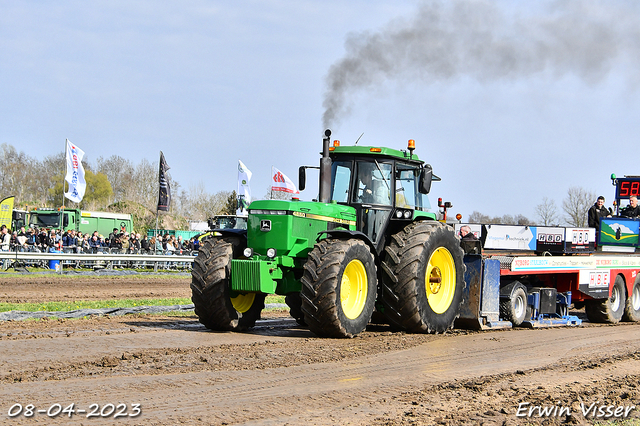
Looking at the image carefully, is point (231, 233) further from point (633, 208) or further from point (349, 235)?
point (633, 208)

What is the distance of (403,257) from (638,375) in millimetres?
3557

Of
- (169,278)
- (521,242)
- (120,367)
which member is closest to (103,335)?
(120,367)

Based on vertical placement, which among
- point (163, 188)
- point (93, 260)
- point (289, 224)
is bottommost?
point (93, 260)

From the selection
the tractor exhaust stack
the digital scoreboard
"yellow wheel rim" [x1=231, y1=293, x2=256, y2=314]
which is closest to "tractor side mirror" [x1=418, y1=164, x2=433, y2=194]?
the tractor exhaust stack

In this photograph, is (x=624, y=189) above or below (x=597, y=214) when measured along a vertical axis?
above

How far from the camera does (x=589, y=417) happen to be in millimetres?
5742

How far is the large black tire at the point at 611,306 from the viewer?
14.6 meters

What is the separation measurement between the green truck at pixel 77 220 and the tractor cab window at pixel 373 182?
89.0 feet

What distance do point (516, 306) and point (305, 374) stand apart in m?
6.42

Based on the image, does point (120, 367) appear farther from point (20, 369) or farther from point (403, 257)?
point (403, 257)

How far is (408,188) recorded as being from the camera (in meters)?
11.3

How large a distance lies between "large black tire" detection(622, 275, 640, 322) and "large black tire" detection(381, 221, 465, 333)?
6.11 meters

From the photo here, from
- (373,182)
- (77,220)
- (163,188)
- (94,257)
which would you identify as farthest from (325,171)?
(77,220)

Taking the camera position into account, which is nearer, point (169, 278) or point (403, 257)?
point (403, 257)
